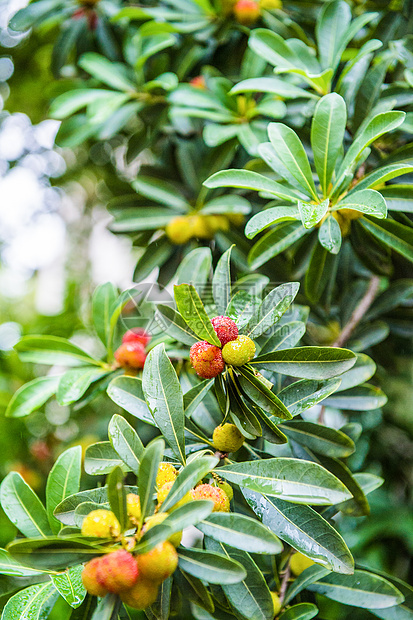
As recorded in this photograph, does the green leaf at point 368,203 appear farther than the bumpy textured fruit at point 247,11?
No

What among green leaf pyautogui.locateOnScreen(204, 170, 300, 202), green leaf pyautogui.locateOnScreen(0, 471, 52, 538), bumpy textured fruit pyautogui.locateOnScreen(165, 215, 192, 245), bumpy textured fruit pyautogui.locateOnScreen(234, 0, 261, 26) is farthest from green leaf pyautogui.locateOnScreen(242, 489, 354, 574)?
bumpy textured fruit pyautogui.locateOnScreen(234, 0, 261, 26)

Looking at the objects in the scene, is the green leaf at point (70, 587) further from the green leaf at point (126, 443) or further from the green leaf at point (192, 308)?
the green leaf at point (192, 308)

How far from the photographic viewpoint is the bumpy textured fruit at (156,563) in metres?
0.49

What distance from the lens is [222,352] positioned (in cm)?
64

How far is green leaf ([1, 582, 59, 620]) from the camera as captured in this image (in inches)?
23.3

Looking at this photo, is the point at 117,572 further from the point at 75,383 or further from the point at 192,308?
the point at 75,383

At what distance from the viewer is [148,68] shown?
4.42 feet

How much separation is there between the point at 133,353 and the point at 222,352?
335 mm

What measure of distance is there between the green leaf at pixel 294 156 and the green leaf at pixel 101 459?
0.51 m

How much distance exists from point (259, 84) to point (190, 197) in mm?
382

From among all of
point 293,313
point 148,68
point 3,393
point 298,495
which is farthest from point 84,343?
point 298,495

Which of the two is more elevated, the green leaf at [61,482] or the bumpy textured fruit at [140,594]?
the bumpy textured fruit at [140,594]

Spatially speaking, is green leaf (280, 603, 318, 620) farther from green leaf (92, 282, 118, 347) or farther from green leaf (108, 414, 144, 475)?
green leaf (92, 282, 118, 347)

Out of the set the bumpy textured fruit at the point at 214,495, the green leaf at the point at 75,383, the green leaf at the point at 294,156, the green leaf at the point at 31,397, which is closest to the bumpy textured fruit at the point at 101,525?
the bumpy textured fruit at the point at 214,495
